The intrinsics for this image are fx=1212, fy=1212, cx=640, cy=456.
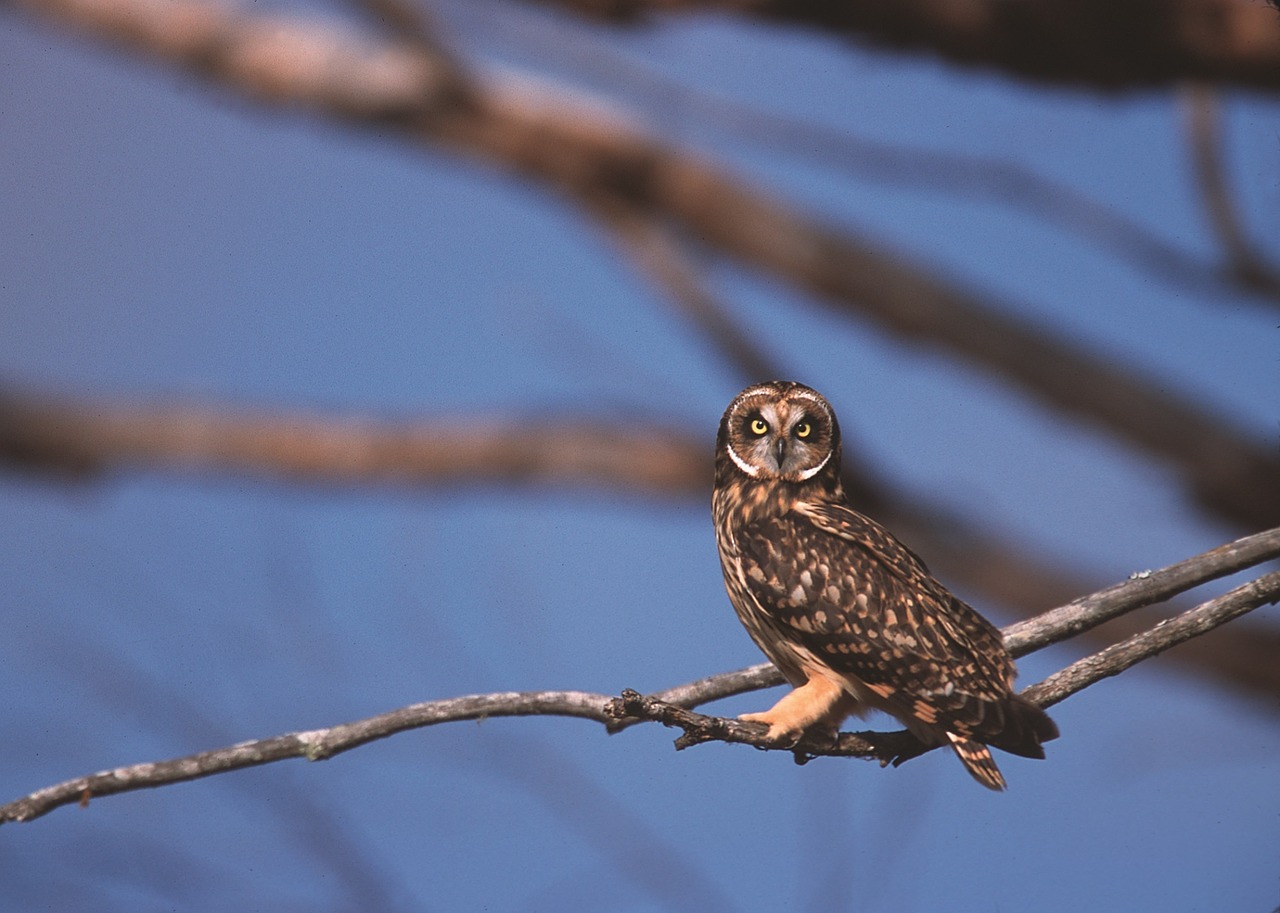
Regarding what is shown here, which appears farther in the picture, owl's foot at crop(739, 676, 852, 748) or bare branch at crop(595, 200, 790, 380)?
bare branch at crop(595, 200, 790, 380)

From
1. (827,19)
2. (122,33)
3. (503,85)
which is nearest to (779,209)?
(503,85)

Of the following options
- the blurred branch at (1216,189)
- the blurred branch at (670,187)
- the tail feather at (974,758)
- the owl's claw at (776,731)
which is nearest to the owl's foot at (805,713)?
the owl's claw at (776,731)

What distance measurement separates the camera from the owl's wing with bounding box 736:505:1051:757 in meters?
1.12

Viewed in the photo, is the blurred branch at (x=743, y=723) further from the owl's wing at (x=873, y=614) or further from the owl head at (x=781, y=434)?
the owl head at (x=781, y=434)

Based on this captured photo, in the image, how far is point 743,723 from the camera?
1.09 meters

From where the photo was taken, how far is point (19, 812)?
1.14 meters

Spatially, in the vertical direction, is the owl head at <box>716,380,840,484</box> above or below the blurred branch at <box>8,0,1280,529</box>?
below

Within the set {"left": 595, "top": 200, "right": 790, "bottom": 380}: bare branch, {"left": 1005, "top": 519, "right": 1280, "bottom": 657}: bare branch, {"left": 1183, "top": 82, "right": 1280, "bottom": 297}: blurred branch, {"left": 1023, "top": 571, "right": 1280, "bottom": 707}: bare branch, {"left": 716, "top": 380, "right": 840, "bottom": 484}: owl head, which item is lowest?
{"left": 1023, "top": 571, "right": 1280, "bottom": 707}: bare branch

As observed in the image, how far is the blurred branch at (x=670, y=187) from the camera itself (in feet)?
13.3

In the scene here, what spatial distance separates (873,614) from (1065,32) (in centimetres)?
218

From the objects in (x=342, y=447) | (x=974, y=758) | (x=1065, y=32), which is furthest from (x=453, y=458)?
(x=974, y=758)

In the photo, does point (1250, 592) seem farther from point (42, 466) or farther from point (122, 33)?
point (42, 466)

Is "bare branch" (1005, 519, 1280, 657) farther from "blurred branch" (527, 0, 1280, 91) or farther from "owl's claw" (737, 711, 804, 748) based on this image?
"blurred branch" (527, 0, 1280, 91)

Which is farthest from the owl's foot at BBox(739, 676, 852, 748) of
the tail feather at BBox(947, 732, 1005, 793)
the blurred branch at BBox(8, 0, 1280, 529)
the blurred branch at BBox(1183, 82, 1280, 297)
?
the blurred branch at BBox(8, 0, 1280, 529)
